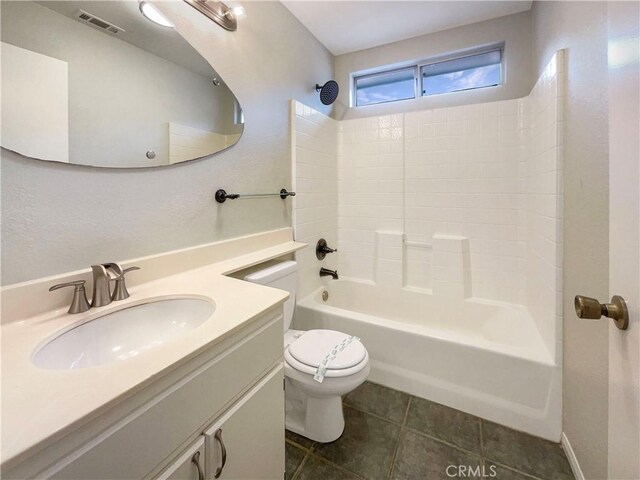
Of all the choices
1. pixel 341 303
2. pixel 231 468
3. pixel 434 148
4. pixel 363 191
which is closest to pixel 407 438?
pixel 231 468

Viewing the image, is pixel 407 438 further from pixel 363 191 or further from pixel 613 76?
pixel 363 191

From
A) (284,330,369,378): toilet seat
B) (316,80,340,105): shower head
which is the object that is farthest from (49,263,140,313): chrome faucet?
(316,80,340,105): shower head

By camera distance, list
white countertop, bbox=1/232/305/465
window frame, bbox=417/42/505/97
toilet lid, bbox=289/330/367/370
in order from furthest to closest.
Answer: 1. window frame, bbox=417/42/505/97
2. toilet lid, bbox=289/330/367/370
3. white countertop, bbox=1/232/305/465

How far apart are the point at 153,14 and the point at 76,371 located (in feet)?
4.32

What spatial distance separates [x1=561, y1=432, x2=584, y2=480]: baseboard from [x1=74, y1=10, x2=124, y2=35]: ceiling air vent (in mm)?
2534

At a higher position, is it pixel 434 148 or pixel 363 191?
pixel 434 148

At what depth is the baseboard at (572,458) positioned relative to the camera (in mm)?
1174

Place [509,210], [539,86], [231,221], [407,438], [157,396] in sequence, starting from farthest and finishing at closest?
[509,210], [539,86], [231,221], [407,438], [157,396]

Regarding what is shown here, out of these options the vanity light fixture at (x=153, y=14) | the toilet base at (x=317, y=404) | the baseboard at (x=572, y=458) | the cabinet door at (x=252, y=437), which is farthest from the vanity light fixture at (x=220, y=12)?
the baseboard at (x=572, y=458)

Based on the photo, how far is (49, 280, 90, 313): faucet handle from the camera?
0.84m

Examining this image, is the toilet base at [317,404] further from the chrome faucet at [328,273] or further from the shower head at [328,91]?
the shower head at [328,91]

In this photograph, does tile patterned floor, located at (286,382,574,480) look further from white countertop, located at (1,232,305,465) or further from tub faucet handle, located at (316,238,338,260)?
tub faucet handle, located at (316,238,338,260)

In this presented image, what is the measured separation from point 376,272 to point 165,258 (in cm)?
177

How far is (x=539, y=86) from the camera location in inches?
66.4
